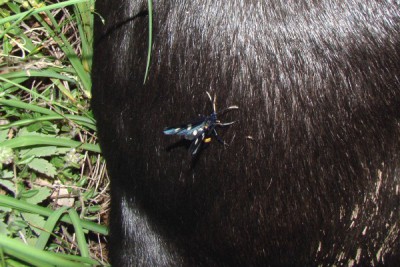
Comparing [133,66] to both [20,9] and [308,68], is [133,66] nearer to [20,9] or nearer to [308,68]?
[308,68]

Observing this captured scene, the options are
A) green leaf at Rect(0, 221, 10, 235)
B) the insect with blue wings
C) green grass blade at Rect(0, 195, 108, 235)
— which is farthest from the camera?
green leaf at Rect(0, 221, 10, 235)

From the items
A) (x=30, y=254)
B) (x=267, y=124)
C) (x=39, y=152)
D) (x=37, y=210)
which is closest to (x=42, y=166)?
(x=39, y=152)

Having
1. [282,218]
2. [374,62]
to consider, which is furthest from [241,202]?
[374,62]

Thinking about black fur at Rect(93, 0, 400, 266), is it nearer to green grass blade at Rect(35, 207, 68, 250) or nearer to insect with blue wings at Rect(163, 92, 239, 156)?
insect with blue wings at Rect(163, 92, 239, 156)

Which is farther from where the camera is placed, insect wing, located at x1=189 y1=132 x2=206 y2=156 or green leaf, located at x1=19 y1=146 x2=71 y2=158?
green leaf, located at x1=19 y1=146 x2=71 y2=158

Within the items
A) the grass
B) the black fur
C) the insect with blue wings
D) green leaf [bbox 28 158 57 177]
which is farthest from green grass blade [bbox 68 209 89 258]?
the insect with blue wings

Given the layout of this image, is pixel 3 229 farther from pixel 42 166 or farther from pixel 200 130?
pixel 200 130

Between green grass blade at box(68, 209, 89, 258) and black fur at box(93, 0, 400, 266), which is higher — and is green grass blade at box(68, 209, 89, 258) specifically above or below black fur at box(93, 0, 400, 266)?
below
